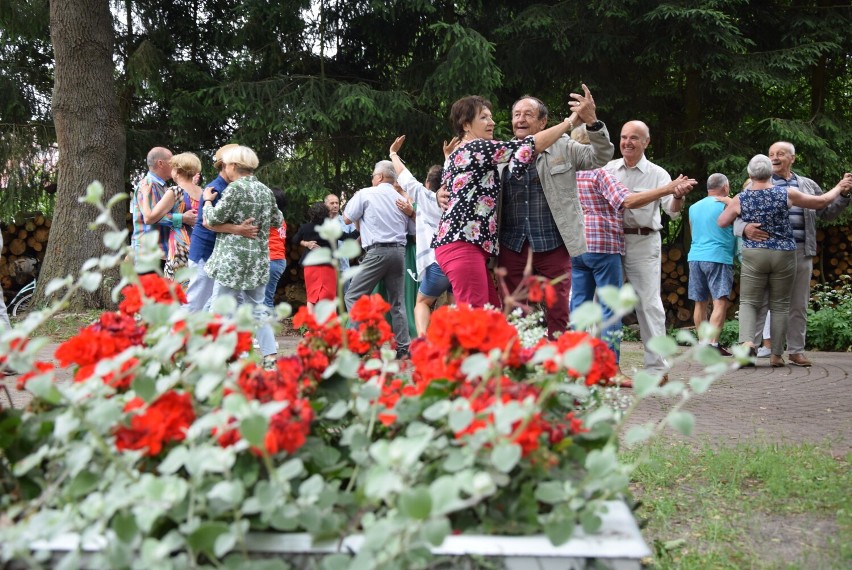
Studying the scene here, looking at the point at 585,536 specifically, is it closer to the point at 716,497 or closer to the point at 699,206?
the point at 716,497

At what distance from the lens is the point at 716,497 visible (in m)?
3.47

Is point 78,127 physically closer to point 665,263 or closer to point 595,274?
point 595,274

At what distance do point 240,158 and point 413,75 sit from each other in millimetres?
7080

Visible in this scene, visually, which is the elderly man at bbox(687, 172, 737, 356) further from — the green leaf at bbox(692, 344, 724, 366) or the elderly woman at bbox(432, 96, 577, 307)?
the green leaf at bbox(692, 344, 724, 366)

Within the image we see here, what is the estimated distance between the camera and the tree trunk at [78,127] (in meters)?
11.2

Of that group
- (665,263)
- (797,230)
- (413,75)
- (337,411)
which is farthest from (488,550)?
(665,263)

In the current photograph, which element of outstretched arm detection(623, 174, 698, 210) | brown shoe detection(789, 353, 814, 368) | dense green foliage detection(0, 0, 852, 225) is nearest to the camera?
outstretched arm detection(623, 174, 698, 210)

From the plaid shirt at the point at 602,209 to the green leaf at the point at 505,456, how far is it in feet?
15.0

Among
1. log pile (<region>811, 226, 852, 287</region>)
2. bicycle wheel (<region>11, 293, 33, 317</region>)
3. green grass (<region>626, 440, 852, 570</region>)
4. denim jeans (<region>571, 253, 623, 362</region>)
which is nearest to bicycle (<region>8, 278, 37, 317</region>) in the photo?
bicycle wheel (<region>11, 293, 33, 317</region>)

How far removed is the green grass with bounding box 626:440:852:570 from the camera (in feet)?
9.39

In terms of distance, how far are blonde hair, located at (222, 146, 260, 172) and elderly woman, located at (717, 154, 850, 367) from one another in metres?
4.33

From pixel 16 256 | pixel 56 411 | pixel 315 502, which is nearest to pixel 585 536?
pixel 315 502

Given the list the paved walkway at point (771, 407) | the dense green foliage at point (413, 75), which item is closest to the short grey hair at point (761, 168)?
the paved walkway at point (771, 407)

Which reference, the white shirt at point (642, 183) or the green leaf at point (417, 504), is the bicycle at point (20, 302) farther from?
the green leaf at point (417, 504)
